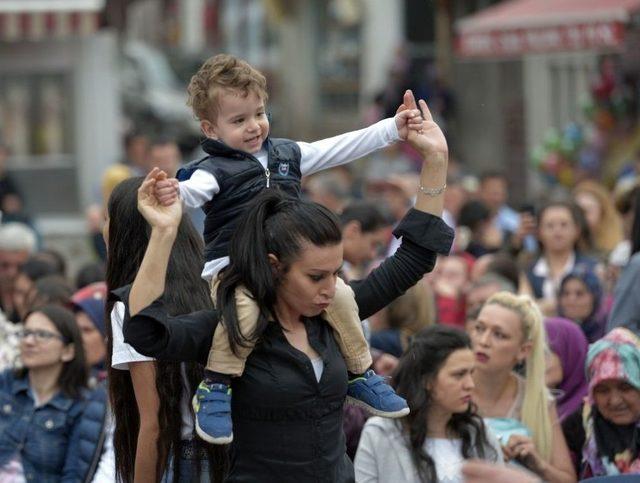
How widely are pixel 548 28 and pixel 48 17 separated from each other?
5284 mm

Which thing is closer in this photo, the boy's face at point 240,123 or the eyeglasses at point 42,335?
the boy's face at point 240,123

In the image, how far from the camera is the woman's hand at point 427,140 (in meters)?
4.21

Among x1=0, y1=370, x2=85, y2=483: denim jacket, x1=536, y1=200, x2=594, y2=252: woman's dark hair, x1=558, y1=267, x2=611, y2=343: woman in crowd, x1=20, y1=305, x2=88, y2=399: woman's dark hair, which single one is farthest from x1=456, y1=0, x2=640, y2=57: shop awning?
x1=0, y1=370, x2=85, y2=483: denim jacket

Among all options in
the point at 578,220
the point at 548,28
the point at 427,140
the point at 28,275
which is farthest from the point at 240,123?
the point at 548,28

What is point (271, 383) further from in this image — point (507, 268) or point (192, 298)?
point (507, 268)

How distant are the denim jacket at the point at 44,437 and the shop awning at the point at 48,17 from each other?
9.25 m

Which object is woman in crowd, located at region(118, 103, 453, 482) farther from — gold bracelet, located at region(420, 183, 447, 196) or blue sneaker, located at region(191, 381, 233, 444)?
gold bracelet, located at region(420, 183, 447, 196)

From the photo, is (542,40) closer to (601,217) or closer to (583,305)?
(601,217)

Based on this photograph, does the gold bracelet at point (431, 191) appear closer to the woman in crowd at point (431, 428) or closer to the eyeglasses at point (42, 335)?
the woman in crowd at point (431, 428)

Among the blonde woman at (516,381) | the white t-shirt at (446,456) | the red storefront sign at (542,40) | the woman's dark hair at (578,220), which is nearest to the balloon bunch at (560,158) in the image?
the red storefront sign at (542,40)

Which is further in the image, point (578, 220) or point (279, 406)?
point (578, 220)

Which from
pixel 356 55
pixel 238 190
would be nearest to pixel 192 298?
pixel 238 190

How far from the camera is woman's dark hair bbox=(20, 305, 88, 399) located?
629 centimetres

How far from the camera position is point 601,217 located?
35.6 feet
